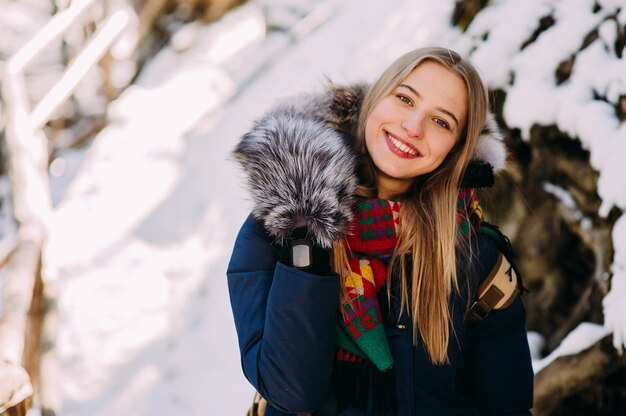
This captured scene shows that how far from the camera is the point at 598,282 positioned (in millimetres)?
2861

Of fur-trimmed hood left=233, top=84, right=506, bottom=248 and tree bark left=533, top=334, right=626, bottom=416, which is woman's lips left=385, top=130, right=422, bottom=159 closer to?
fur-trimmed hood left=233, top=84, right=506, bottom=248

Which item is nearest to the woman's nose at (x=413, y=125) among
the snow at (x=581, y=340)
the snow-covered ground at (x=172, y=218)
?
the snow-covered ground at (x=172, y=218)

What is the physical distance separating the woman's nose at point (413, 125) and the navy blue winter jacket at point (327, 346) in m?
0.42

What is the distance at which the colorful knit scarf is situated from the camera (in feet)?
5.74

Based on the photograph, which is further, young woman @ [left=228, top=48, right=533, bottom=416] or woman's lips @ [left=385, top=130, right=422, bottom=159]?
woman's lips @ [left=385, top=130, right=422, bottom=159]

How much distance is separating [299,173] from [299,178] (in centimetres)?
1

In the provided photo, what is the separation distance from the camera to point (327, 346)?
5.38 ft

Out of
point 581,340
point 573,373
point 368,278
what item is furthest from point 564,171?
point 368,278

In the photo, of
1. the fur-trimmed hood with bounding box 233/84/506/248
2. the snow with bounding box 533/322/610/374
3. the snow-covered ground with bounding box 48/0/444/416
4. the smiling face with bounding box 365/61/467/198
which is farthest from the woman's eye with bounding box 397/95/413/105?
the snow with bounding box 533/322/610/374

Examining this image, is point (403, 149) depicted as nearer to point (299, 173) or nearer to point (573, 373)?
point (299, 173)

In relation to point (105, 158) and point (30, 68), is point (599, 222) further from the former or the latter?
point (30, 68)

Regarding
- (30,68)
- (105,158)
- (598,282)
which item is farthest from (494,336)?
(30,68)

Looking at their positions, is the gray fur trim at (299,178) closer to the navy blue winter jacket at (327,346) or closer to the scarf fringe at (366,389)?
the navy blue winter jacket at (327,346)

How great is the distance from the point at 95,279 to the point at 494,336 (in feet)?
11.9
